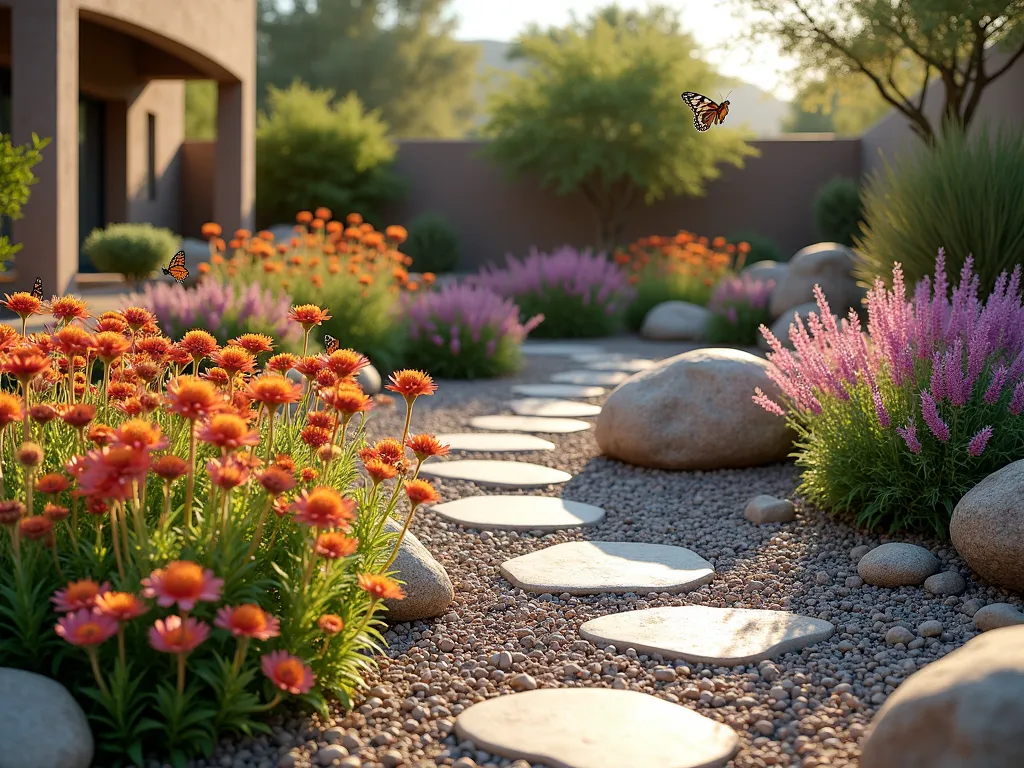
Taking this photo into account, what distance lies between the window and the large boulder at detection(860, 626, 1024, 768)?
16.1 meters

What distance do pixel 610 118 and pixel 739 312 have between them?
7.17 metres

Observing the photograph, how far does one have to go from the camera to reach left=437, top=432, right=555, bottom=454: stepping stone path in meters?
5.15

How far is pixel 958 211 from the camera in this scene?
529cm

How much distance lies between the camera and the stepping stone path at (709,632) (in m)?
2.62

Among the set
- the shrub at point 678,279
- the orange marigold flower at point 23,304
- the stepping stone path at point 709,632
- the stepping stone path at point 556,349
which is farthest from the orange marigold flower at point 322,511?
the shrub at point 678,279

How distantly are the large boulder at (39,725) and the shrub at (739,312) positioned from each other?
8157 mm

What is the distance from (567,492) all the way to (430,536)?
89 centimetres

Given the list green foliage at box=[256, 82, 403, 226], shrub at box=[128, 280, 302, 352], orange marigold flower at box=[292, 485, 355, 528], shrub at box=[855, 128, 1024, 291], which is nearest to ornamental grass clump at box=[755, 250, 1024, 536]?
shrub at box=[855, 128, 1024, 291]

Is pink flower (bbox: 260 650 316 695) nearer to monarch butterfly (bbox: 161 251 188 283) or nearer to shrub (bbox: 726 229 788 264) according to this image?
monarch butterfly (bbox: 161 251 188 283)

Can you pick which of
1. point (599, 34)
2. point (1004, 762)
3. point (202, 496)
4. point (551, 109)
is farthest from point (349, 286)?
point (599, 34)

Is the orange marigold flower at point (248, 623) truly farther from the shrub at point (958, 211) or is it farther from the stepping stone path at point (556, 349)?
the stepping stone path at point (556, 349)

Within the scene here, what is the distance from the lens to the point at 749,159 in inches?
684

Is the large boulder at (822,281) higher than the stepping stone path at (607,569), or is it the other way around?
the large boulder at (822,281)

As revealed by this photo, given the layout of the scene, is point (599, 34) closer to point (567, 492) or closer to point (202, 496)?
point (567, 492)
